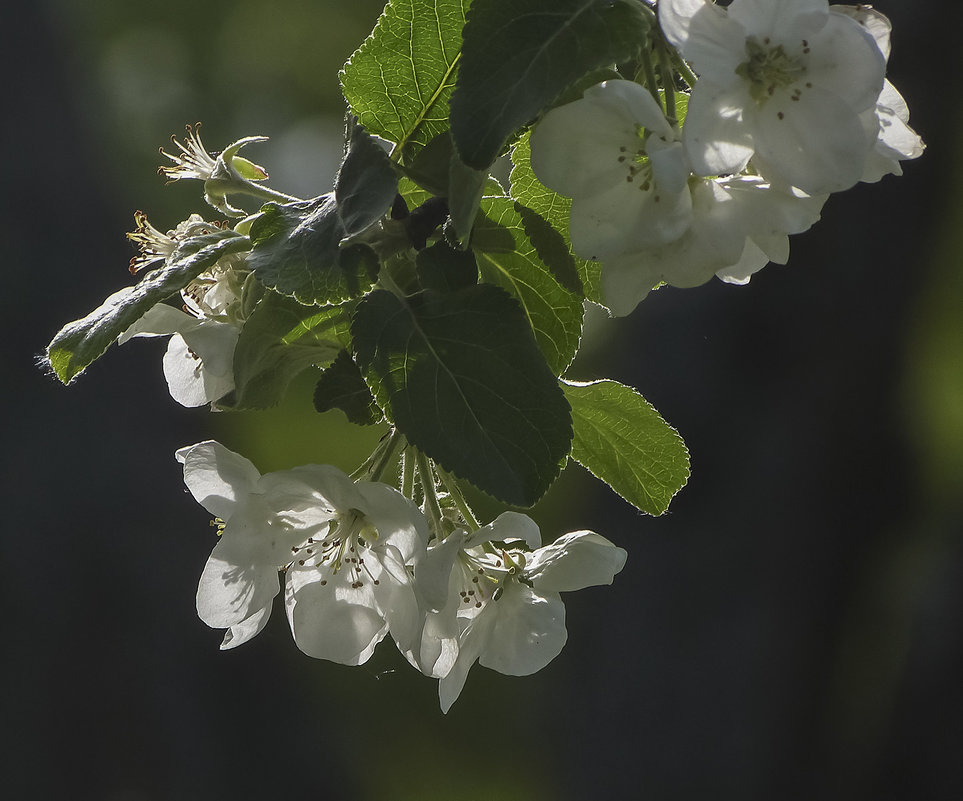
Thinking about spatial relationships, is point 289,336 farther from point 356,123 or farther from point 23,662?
point 23,662

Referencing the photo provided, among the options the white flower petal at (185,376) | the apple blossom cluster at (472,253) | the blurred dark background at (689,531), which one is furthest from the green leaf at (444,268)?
the blurred dark background at (689,531)

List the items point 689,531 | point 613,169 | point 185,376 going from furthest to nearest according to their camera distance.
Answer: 1. point 689,531
2. point 185,376
3. point 613,169

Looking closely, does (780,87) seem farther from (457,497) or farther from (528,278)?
(457,497)

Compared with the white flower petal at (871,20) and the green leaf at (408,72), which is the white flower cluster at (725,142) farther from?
the green leaf at (408,72)

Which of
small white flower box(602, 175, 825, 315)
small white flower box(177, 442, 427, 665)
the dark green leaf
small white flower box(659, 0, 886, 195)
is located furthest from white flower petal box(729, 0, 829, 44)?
small white flower box(177, 442, 427, 665)

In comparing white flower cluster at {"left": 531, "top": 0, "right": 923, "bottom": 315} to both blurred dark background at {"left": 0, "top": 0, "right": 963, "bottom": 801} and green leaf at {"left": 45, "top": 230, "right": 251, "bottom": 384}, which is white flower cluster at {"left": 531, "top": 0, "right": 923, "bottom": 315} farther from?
blurred dark background at {"left": 0, "top": 0, "right": 963, "bottom": 801}

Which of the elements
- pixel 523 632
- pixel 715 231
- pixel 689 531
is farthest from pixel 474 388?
pixel 689 531
